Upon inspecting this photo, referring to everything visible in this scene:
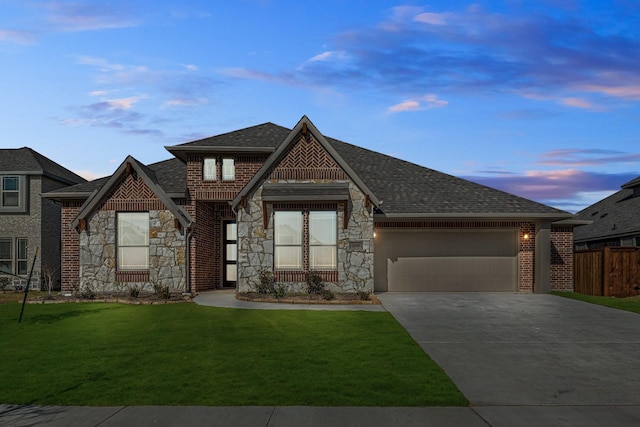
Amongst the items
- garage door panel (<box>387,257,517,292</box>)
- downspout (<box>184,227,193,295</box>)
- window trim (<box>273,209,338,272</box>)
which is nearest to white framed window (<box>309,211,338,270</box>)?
window trim (<box>273,209,338,272</box>)

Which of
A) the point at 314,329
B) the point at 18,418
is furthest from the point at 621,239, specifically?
the point at 18,418

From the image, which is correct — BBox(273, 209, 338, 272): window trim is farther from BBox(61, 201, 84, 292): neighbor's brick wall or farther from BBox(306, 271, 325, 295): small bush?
BBox(61, 201, 84, 292): neighbor's brick wall

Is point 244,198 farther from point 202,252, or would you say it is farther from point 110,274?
point 110,274

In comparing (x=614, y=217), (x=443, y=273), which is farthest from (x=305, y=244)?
(x=614, y=217)

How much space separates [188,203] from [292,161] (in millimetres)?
4740

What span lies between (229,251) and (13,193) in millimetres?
11828

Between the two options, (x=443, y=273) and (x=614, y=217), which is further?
(x=614, y=217)

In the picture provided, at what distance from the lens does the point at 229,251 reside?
78.2ft

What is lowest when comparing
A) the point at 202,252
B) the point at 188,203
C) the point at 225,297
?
the point at 225,297

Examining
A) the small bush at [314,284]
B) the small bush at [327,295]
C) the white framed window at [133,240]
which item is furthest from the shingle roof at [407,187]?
the small bush at [327,295]

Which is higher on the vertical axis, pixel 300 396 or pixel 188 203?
pixel 188 203

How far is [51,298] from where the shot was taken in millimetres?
19516

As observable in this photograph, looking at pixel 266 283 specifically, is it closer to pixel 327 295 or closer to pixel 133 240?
pixel 327 295

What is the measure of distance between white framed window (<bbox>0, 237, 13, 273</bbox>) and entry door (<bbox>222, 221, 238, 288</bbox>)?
11295mm
